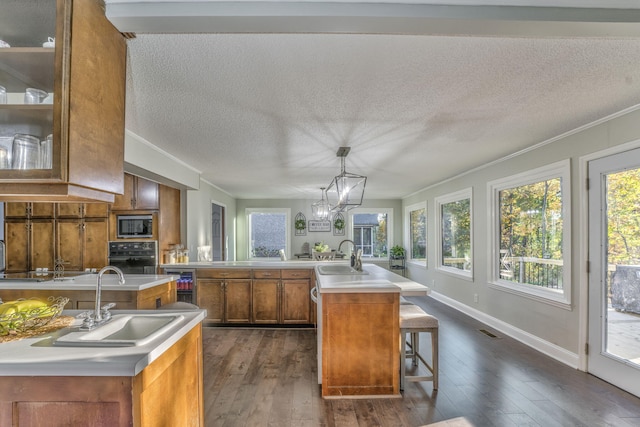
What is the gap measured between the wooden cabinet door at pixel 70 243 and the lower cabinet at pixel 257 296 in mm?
1590

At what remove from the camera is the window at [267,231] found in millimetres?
A: 8914

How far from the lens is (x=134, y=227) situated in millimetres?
4496

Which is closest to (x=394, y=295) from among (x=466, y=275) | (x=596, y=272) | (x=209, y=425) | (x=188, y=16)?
(x=209, y=425)

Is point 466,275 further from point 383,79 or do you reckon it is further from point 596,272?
point 383,79

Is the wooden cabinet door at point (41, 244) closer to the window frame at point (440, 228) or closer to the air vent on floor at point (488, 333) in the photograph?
the air vent on floor at point (488, 333)

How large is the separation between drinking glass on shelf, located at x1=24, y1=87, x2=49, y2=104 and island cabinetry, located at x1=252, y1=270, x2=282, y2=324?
343cm

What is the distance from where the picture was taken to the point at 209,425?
2.26 m

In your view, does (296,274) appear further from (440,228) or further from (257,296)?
(440,228)

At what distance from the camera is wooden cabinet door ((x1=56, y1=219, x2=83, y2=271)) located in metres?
4.38

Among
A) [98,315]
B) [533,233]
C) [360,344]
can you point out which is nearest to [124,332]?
[98,315]

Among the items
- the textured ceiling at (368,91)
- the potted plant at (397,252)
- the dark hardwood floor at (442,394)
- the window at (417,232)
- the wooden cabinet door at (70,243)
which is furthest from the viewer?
the potted plant at (397,252)

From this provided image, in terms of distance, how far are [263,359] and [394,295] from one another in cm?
166

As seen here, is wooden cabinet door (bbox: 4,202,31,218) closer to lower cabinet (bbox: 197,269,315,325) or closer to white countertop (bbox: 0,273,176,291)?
white countertop (bbox: 0,273,176,291)

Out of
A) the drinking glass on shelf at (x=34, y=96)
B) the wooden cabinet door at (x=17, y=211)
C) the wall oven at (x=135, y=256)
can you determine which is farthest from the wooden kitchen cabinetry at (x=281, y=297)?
the drinking glass on shelf at (x=34, y=96)
